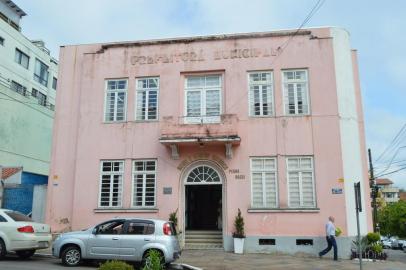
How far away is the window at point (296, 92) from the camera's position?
18016 millimetres

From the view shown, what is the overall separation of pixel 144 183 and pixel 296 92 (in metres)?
7.44

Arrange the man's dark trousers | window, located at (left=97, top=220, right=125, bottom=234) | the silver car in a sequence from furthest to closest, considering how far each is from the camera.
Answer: the man's dark trousers
window, located at (left=97, top=220, right=125, bottom=234)
the silver car

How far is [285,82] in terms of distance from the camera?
1827cm

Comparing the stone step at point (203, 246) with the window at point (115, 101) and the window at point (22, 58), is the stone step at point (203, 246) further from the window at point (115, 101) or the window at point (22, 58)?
the window at point (22, 58)

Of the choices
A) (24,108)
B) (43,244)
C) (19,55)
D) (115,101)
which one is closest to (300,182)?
(115,101)

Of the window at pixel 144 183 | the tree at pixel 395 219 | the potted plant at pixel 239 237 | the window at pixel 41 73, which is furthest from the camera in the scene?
the tree at pixel 395 219

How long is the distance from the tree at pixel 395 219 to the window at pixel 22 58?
48561 millimetres

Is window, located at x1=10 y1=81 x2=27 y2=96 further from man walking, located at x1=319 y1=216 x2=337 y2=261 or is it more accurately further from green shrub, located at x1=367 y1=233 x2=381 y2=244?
green shrub, located at x1=367 y1=233 x2=381 y2=244

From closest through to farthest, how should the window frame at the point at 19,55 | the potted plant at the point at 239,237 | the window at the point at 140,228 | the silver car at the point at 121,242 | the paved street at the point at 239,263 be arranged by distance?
the silver car at the point at 121,242
the window at the point at 140,228
the paved street at the point at 239,263
the potted plant at the point at 239,237
the window frame at the point at 19,55

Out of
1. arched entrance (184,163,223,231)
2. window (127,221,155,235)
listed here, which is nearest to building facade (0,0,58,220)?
arched entrance (184,163,223,231)

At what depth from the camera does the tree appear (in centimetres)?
5719

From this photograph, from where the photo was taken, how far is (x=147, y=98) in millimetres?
19188

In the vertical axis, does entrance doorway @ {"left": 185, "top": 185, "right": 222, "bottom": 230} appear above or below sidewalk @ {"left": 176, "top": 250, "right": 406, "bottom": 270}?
above

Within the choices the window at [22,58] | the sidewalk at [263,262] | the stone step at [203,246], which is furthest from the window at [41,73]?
the sidewalk at [263,262]
